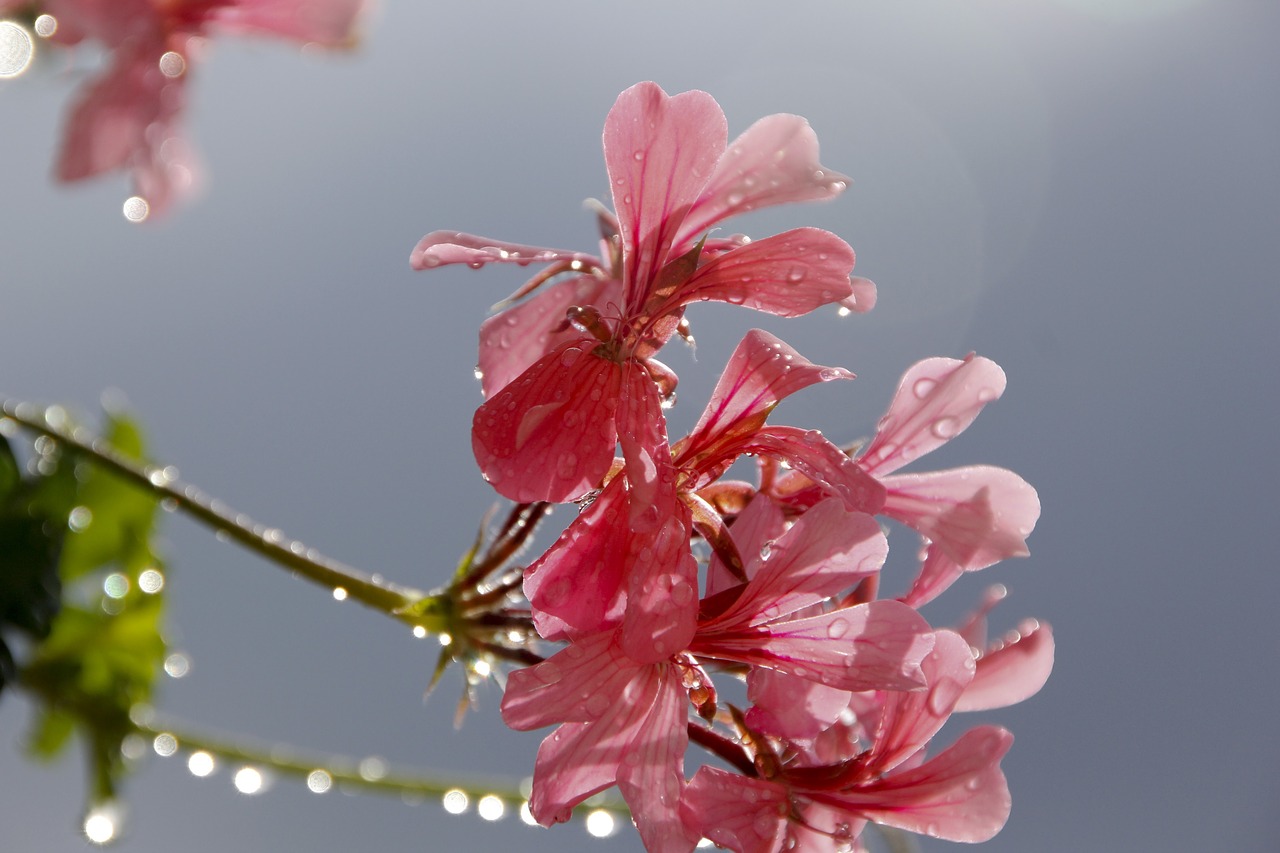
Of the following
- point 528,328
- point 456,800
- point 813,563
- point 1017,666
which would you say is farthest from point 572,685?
point 456,800

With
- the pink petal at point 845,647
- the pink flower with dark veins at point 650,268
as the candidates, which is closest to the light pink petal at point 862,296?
the pink flower with dark veins at point 650,268

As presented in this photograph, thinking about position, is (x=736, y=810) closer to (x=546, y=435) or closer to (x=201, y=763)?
(x=546, y=435)

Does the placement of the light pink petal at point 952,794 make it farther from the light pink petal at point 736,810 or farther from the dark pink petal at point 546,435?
the dark pink petal at point 546,435

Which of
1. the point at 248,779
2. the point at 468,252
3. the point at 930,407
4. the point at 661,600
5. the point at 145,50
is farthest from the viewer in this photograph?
the point at 248,779

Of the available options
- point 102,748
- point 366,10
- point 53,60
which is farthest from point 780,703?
point 102,748

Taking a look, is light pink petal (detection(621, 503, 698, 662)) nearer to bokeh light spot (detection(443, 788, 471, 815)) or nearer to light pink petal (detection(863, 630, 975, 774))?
light pink petal (detection(863, 630, 975, 774))

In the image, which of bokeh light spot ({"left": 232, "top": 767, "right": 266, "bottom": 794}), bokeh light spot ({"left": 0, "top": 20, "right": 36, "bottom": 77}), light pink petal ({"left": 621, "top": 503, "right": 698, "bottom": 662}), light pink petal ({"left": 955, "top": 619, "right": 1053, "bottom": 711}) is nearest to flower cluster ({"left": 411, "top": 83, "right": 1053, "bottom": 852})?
light pink petal ({"left": 621, "top": 503, "right": 698, "bottom": 662})
